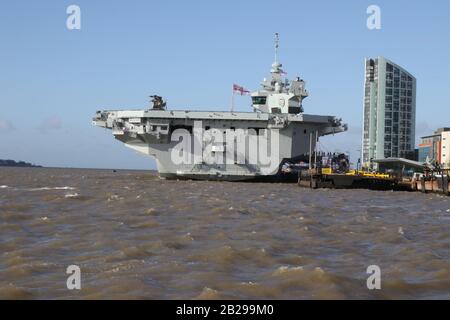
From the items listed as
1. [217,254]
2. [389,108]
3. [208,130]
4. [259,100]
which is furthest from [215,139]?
[389,108]

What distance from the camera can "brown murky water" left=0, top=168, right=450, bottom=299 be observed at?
10.8 meters

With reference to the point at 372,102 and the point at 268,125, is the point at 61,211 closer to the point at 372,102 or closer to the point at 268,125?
the point at 268,125

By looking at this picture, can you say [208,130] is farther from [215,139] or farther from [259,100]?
[259,100]

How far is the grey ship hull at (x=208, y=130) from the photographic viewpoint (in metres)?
58.4

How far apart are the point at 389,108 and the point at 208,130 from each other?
53563 mm

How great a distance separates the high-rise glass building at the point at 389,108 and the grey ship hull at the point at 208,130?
147ft

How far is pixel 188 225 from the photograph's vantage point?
19.3 m

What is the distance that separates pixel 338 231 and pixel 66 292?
1086 centimetres

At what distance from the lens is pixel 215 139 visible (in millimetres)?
59656

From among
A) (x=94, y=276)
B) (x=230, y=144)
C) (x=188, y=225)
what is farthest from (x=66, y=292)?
(x=230, y=144)
